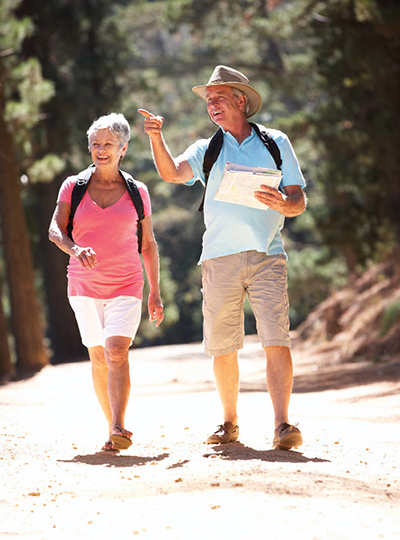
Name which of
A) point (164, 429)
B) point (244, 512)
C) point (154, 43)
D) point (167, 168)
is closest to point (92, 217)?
point (167, 168)

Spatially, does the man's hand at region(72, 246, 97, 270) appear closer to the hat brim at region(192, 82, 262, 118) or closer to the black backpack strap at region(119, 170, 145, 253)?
the black backpack strap at region(119, 170, 145, 253)

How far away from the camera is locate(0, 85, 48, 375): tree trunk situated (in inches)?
585

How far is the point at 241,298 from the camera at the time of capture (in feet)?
16.1

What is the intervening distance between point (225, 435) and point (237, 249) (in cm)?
111

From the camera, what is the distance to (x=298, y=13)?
62.1ft

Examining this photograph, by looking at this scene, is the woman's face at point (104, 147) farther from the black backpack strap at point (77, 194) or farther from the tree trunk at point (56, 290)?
the tree trunk at point (56, 290)

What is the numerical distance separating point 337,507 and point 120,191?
256 centimetres

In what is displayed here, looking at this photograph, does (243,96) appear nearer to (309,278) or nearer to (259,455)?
(259,455)

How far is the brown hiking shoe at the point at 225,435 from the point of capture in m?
4.87

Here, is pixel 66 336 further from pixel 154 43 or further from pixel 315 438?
pixel 154 43

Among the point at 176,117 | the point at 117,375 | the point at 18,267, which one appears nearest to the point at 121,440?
the point at 117,375

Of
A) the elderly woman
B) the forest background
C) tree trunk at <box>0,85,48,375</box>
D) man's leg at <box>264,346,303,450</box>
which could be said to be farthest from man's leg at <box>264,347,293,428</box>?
tree trunk at <box>0,85,48,375</box>

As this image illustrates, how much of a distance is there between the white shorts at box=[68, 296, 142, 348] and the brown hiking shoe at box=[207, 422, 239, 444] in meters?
0.77

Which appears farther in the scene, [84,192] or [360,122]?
[360,122]
